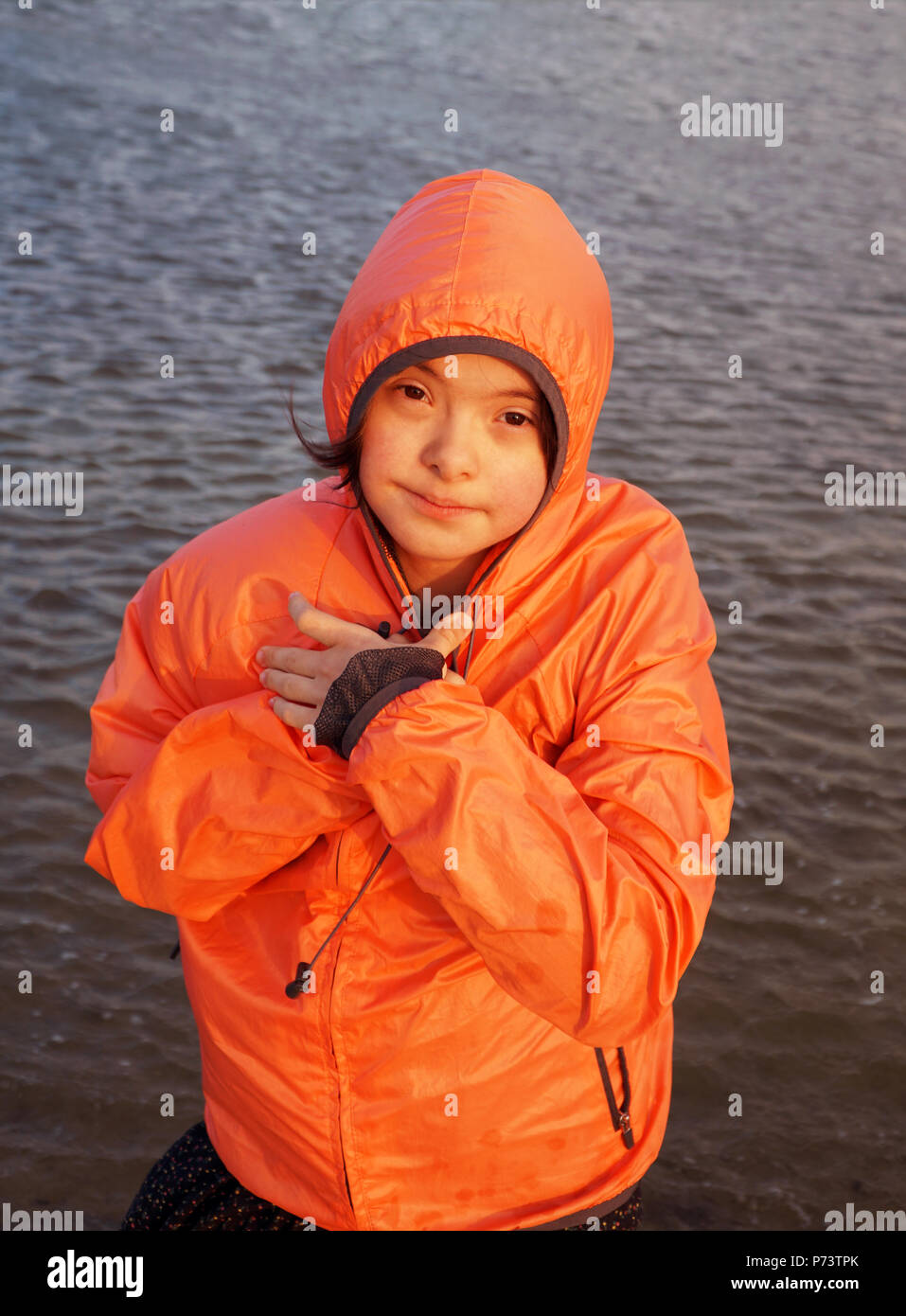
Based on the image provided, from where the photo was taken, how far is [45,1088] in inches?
140

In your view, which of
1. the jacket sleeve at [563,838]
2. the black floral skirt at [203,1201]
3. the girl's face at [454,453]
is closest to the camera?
the jacket sleeve at [563,838]

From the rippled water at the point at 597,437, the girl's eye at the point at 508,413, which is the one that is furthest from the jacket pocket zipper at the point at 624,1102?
the rippled water at the point at 597,437

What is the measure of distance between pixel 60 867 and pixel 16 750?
581 millimetres

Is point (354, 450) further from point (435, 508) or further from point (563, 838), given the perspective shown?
point (563, 838)

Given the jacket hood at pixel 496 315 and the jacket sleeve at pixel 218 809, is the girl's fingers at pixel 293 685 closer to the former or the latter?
the jacket sleeve at pixel 218 809

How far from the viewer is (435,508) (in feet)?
6.24

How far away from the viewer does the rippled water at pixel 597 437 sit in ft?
12.1

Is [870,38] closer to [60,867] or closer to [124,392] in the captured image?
[124,392]

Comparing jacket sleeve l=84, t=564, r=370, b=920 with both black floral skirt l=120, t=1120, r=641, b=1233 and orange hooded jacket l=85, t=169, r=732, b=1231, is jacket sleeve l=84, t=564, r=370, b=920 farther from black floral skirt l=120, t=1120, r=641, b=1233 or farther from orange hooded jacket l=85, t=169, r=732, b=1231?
black floral skirt l=120, t=1120, r=641, b=1233

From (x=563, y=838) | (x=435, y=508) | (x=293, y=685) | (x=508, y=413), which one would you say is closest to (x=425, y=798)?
(x=563, y=838)

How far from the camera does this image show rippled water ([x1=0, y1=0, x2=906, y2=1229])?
3.68 meters

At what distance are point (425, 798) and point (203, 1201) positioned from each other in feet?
Result: 2.88

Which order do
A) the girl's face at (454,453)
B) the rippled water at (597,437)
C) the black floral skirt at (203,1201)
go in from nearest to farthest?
the girl's face at (454,453)
the black floral skirt at (203,1201)
the rippled water at (597,437)

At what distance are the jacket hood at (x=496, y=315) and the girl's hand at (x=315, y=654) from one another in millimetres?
139
